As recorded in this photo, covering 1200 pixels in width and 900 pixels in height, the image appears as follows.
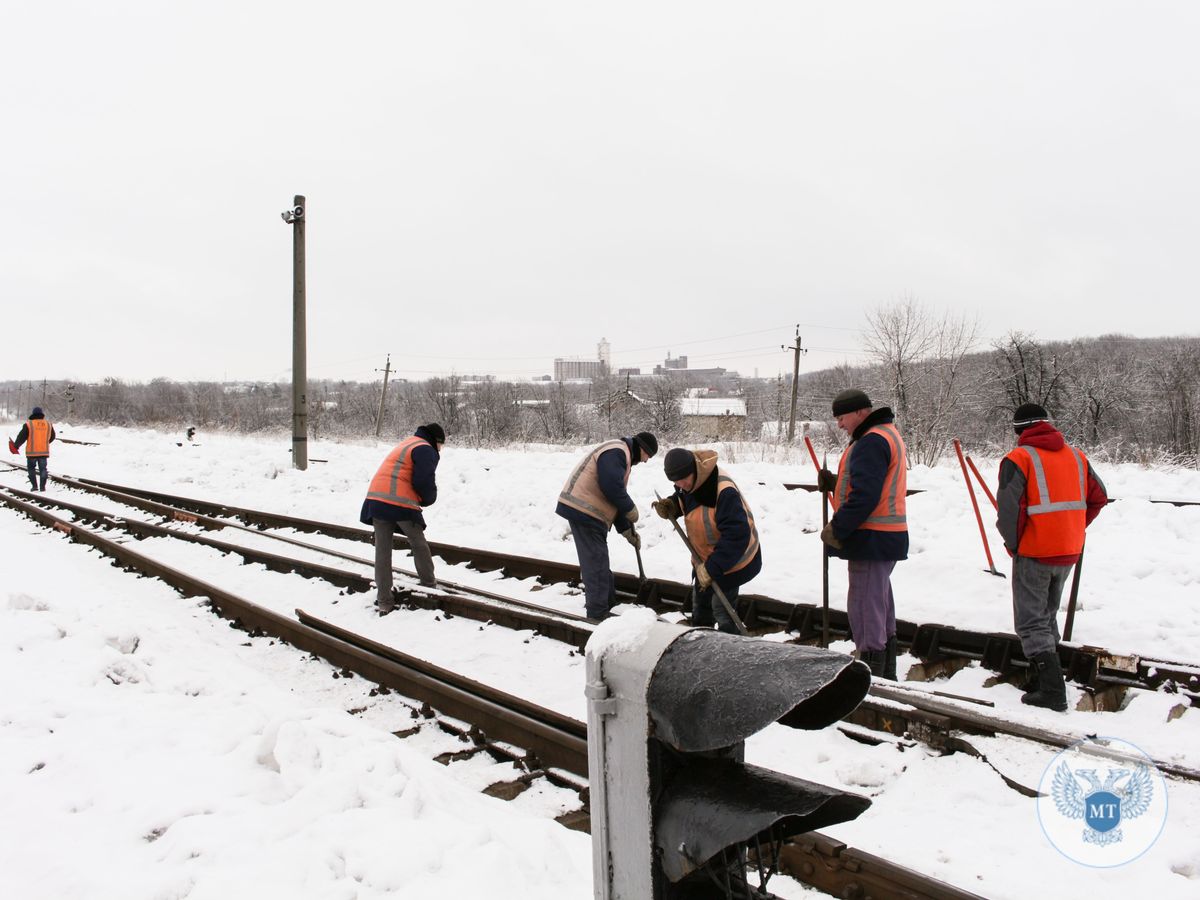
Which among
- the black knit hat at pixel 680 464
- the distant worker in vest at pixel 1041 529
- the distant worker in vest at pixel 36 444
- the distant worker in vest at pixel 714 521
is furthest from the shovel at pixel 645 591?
the distant worker in vest at pixel 36 444

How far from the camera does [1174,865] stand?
319 centimetres

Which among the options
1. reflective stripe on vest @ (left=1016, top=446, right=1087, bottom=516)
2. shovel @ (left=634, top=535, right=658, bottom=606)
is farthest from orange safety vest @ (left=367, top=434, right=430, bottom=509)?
reflective stripe on vest @ (left=1016, top=446, right=1087, bottom=516)

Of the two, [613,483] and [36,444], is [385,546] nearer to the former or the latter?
[613,483]

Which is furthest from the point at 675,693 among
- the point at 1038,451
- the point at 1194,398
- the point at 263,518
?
the point at 1194,398

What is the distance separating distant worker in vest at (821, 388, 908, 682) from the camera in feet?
17.3

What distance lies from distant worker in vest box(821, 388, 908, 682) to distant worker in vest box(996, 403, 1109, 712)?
675 mm

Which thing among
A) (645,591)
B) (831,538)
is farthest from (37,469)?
(831,538)

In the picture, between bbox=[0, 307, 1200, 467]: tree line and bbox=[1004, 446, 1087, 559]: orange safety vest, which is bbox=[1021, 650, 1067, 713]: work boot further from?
bbox=[0, 307, 1200, 467]: tree line

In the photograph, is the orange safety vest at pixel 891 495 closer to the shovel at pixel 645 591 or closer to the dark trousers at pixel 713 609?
the dark trousers at pixel 713 609

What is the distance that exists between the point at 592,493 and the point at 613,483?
25 cm

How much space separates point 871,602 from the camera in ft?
17.5

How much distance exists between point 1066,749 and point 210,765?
431 cm

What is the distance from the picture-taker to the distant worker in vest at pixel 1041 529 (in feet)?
16.5

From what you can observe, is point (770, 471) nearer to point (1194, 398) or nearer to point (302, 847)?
point (302, 847)
